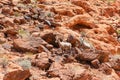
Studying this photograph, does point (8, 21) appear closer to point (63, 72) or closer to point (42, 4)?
point (42, 4)

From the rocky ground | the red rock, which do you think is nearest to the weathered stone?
the rocky ground

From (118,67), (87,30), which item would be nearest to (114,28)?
(87,30)

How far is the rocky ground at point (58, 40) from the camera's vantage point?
6.57 m

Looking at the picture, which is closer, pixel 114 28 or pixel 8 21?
pixel 8 21

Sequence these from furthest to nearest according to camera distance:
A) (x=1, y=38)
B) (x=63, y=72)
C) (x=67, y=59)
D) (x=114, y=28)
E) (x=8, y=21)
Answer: (x=114, y=28)
(x=8, y=21)
(x=1, y=38)
(x=67, y=59)
(x=63, y=72)

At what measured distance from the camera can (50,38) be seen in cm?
812

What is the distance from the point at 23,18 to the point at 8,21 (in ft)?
2.14

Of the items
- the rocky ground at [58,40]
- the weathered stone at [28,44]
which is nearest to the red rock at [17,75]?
the rocky ground at [58,40]

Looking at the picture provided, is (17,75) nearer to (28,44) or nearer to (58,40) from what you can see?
(28,44)

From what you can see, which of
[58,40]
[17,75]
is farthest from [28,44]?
[17,75]

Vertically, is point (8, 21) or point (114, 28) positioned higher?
point (8, 21)

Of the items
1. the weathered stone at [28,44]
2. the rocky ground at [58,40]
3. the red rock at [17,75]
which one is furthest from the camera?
the weathered stone at [28,44]

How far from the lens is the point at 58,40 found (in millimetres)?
8250

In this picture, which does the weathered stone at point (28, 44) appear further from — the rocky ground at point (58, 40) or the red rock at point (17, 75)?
the red rock at point (17, 75)
